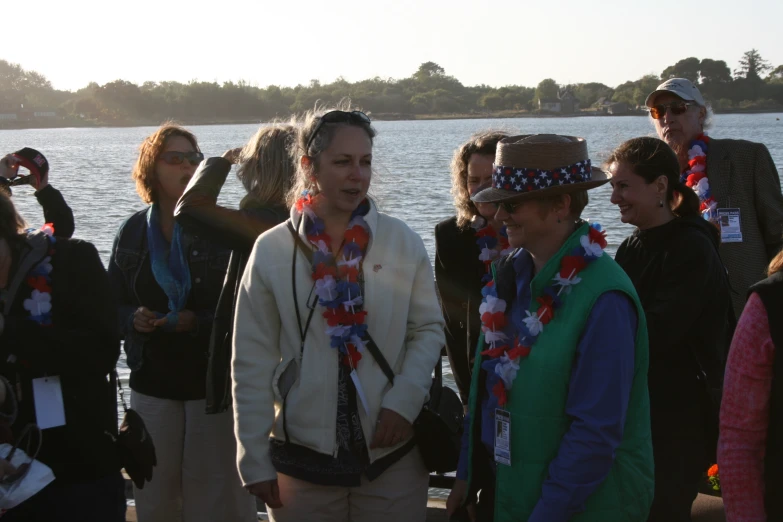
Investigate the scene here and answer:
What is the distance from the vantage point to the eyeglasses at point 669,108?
5.39m

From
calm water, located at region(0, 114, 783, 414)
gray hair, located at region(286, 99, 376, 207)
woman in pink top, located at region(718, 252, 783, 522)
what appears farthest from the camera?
calm water, located at region(0, 114, 783, 414)

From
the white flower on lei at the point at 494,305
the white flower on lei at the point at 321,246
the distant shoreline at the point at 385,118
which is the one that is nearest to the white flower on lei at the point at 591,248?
the white flower on lei at the point at 494,305

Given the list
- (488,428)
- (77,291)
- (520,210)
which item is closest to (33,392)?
(77,291)

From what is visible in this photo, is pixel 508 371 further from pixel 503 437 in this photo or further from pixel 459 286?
pixel 459 286

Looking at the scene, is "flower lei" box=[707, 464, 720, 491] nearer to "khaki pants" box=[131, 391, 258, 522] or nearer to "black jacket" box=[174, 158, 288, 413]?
"khaki pants" box=[131, 391, 258, 522]

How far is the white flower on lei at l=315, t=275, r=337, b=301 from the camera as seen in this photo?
325cm

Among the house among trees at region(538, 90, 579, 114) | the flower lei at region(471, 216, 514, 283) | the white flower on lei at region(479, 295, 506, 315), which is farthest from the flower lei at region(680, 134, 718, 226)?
the house among trees at region(538, 90, 579, 114)

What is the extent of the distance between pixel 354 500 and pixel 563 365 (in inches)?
39.8

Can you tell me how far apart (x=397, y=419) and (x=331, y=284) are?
54 cm

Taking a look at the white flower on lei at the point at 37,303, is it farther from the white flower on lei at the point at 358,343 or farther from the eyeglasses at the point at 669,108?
the eyeglasses at the point at 669,108

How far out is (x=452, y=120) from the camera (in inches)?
4518

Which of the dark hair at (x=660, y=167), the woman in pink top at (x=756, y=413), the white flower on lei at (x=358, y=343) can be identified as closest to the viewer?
the woman in pink top at (x=756, y=413)

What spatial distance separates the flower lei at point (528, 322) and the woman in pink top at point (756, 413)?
50 centimetres

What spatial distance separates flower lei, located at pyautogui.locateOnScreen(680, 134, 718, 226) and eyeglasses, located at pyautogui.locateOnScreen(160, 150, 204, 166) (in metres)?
2.78
